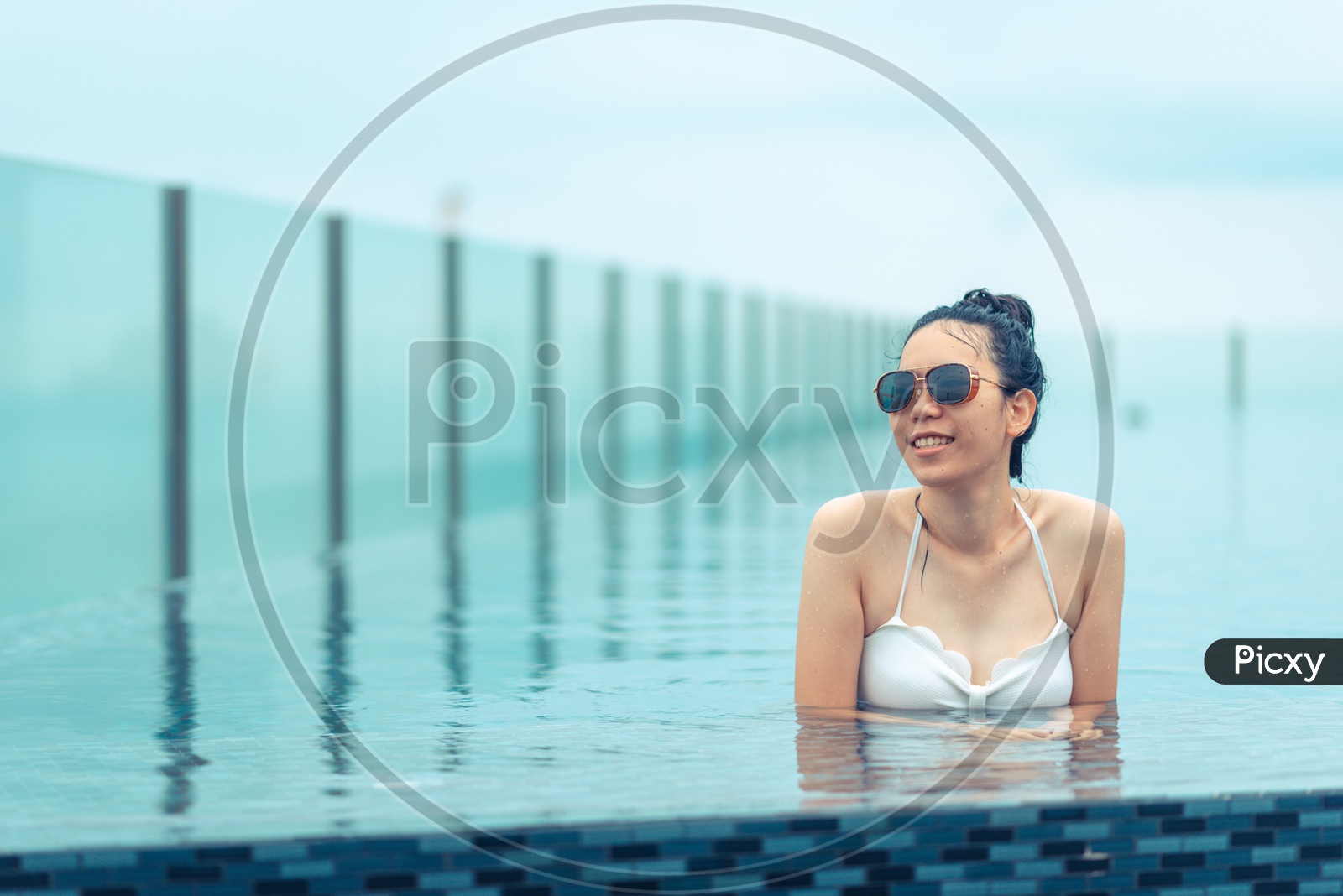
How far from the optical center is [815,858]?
126 inches

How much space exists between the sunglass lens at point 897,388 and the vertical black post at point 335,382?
22.9 ft

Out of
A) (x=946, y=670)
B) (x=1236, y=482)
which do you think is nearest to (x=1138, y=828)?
(x=946, y=670)

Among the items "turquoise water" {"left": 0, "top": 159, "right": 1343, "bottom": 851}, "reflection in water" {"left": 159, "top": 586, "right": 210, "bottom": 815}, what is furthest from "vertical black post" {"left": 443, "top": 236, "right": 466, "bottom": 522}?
"reflection in water" {"left": 159, "top": 586, "right": 210, "bottom": 815}

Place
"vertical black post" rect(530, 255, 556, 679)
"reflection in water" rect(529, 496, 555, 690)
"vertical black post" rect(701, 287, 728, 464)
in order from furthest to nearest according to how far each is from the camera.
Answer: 1. "vertical black post" rect(701, 287, 728, 464)
2. "vertical black post" rect(530, 255, 556, 679)
3. "reflection in water" rect(529, 496, 555, 690)

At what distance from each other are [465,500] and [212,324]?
4097 mm

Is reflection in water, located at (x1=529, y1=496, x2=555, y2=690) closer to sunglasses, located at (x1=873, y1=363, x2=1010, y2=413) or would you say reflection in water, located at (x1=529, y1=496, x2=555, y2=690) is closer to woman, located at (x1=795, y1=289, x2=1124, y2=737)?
woman, located at (x1=795, y1=289, x2=1124, y2=737)

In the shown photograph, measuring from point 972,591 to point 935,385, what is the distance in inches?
24.8

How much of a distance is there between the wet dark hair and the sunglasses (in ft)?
0.29

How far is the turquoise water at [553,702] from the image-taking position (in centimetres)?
337

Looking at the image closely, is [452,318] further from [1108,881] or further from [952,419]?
[1108,881]

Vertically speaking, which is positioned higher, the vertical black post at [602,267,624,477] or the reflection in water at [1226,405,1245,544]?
the vertical black post at [602,267,624,477]

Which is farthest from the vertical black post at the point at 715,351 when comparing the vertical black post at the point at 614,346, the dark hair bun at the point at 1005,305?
the dark hair bun at the point at 1005,305

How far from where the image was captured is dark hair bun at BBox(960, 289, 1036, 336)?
4.10 metres

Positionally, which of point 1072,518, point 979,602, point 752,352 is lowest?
point 979,602
